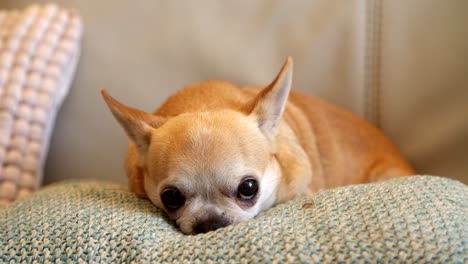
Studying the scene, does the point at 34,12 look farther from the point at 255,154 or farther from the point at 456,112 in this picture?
the point at 456,112

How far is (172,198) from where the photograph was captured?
4.59ft

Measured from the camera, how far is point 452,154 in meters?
1.84

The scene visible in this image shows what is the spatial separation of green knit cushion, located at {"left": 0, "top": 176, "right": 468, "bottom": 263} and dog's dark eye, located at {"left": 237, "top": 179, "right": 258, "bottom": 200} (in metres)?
0.16

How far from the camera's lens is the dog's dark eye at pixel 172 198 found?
139cm

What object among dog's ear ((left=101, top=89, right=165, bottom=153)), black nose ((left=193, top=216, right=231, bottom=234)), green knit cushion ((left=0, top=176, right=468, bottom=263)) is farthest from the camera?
dog's ear ((left=101, top=89, right=165, bottom=153))

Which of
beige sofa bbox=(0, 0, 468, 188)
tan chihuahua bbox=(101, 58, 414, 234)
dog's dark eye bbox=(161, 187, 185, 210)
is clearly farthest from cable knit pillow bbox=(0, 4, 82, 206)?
dog's dark eye bbox=(161, 187, 185, 210)

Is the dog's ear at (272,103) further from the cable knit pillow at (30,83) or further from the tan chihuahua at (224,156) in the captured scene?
the cable knit pillow at (30,83)

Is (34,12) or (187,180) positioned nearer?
(187,180)

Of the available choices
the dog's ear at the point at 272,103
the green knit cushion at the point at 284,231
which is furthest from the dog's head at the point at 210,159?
the green knit cushion at the point at 284,231

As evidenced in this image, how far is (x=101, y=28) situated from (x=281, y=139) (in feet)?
3.30

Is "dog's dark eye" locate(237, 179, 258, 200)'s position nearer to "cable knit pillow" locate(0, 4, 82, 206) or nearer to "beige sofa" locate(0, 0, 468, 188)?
"beige sofa" locate(0, 0, 468, 188)

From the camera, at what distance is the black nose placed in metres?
1.32

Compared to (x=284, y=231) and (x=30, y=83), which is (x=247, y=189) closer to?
(x=284, y=231)

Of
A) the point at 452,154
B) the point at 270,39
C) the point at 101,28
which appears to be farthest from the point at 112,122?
the point at 452,154
